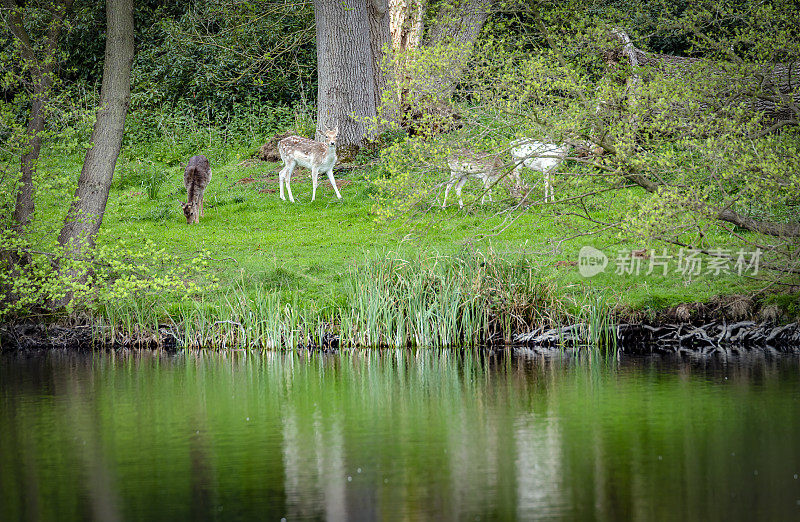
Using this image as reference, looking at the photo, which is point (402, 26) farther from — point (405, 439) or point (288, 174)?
point (405, 439)

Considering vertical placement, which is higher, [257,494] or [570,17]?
[570,17]

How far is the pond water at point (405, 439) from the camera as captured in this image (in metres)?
7.23

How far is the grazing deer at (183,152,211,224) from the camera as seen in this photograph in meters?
22.3

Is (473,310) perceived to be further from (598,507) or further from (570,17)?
(598,507)

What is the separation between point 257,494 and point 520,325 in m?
8.34

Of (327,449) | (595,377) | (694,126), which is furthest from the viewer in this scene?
(694,126)

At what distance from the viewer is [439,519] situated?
267 inches

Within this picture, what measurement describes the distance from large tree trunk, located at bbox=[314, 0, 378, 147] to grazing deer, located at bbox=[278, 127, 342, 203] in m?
1.90

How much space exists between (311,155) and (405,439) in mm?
14719

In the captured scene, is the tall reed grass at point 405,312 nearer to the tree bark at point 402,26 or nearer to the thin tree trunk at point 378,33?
the thin tree trunk at point 378,33

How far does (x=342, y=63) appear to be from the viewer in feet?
83.5

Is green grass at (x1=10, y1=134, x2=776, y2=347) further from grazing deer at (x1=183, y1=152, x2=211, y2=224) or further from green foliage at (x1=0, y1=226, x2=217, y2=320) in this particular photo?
grazing deer at (x1=183, y1=152, x2=211, y2=224)

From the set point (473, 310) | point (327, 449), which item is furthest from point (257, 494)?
point (473, 310)

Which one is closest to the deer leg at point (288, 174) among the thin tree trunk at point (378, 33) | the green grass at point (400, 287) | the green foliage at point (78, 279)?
the green grass at point (400, 287)
